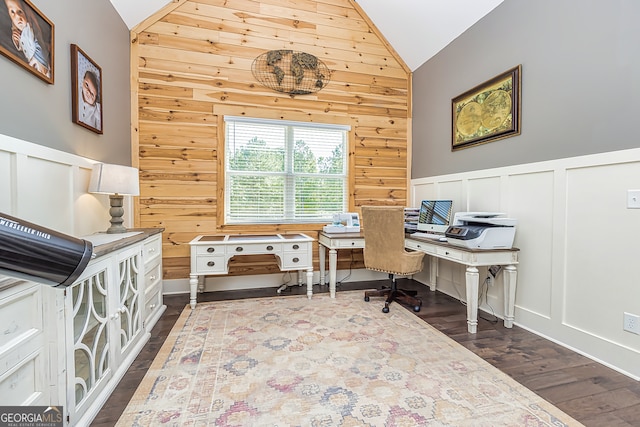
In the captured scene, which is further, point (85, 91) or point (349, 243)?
point (349, 243)

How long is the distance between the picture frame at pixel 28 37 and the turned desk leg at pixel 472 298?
10.6ft

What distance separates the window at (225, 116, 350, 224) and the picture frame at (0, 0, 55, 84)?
1.75 meters

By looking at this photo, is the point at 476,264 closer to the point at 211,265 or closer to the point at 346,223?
the point at 346,223

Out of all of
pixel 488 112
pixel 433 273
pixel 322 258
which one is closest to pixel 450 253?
pixel 433 273

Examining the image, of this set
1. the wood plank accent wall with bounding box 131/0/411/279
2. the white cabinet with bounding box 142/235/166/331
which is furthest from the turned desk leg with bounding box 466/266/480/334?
the white cabinet with bounding box 142/235/166/331

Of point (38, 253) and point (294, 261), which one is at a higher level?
point (38, 253)

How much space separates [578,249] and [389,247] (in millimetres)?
1431

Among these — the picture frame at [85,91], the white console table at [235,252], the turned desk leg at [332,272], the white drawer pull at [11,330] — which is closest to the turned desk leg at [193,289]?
the white console table at [235,252]

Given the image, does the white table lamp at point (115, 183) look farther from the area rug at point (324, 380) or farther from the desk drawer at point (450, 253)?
the desk drawer at point (450, 253)

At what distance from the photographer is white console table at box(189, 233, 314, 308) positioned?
9.54ft

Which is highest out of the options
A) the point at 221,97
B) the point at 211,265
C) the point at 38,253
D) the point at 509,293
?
the point at 221,97

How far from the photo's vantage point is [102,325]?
5.20 feet

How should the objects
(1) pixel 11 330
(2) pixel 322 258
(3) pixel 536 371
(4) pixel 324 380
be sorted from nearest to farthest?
(1) pixel 11 330
(4) pixel 324 380
(3) pixel 536 371
(2) pixel 322 258

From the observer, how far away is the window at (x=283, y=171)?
→ 351cm
